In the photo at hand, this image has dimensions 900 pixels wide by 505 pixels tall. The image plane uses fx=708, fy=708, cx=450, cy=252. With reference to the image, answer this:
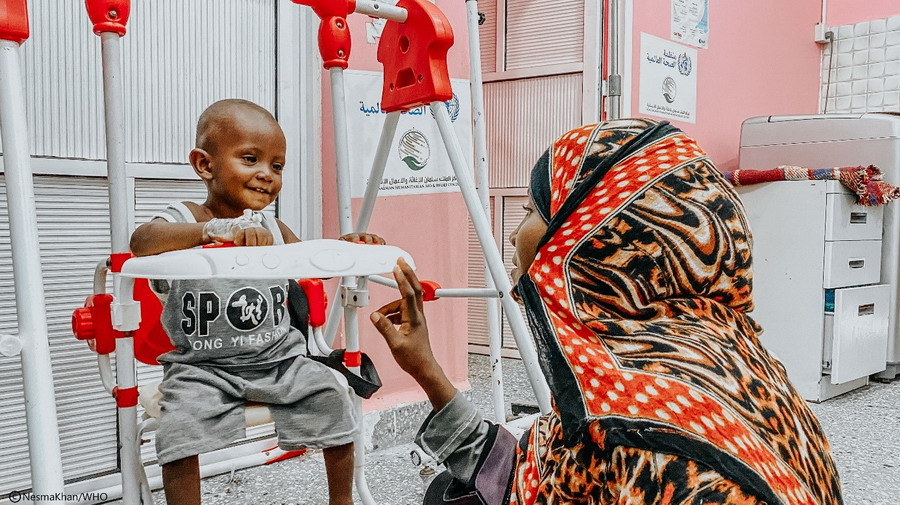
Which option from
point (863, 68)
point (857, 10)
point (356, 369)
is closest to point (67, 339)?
point (356, 369)

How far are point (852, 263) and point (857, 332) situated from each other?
0.82 feet

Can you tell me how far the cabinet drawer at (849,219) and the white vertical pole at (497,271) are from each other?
5.36 feet

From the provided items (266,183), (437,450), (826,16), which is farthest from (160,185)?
(826,16)

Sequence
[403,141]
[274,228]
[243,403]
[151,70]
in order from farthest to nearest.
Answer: [403,141] → [151,70] → [274,228] → [243,403]

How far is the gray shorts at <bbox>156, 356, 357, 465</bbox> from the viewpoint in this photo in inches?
41.7

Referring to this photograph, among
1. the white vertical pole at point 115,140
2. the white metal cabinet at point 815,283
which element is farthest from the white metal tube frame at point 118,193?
the white metal cabinet at point 815,283

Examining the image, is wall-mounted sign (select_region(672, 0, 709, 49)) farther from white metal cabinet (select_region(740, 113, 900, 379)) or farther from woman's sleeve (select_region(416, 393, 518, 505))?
woman's sleeve (select_region(416, 393, 518, 505))

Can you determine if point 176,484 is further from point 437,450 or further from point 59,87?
point 59,87

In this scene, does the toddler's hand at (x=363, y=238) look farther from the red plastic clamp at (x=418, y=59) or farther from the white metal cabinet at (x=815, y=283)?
the white metal cabinet at (x=815, y=283)

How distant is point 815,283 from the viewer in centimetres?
251

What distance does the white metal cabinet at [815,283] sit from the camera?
2.49 meters

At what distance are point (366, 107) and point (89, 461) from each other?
3.36 ft

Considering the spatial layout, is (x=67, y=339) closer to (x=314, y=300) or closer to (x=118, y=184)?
(x=314, y=300)

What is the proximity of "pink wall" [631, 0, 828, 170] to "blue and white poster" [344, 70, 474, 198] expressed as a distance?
0.90 metres
